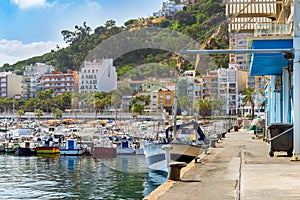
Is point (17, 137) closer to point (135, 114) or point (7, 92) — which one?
point (135, 114)

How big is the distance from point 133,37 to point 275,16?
190 ft

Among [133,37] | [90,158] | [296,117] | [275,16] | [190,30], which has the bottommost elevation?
[90,158]

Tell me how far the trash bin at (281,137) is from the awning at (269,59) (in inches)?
106

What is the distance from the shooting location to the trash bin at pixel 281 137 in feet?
55.0

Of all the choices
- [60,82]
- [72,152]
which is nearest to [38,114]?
[60,82]

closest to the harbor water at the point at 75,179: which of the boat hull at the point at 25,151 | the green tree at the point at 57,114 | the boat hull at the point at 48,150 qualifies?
the boat hull at the point at 25,151

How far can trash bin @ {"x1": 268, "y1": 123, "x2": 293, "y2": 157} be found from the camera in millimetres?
16766

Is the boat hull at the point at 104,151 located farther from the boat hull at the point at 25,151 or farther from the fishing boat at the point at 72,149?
the boat hull at the point at 25,151

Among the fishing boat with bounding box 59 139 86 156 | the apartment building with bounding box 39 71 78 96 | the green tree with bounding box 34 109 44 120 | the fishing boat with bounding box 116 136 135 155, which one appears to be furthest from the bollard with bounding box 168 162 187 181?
the apartment building with bounding box 39 71 78 96

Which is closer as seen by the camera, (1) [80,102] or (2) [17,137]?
(2) [17,137]

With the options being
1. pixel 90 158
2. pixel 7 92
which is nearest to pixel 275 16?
pixel 90 158

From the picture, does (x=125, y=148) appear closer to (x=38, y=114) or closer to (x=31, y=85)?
(x=38, y=114)

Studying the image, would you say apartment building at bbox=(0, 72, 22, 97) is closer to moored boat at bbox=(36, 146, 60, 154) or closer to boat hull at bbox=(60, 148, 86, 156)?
moored boat at bbox=(36, 146, 60, 154)

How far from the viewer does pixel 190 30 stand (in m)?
175
